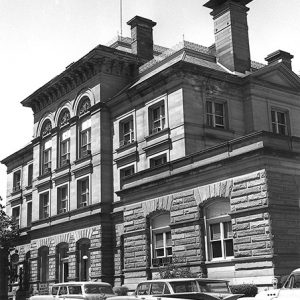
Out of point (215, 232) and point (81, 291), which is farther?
point (215, 232)

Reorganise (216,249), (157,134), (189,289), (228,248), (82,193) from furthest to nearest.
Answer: (82,193), (157,134), (216,249), (228,248), (189,289)

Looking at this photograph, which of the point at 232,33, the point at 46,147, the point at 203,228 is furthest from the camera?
the point at 46,147

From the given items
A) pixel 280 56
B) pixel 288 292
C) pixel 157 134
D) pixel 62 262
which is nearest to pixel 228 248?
pixel 288 292

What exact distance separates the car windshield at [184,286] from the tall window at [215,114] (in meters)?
19.1

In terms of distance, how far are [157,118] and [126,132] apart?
3.71 m

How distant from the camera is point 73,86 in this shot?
44.1 m

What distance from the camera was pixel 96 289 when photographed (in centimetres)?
2319

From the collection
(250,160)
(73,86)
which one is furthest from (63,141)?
(250,160)

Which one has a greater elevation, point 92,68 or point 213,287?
point 92,68

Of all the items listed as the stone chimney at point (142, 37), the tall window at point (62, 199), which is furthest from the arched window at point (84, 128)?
the stone chimney at point (142, 37)

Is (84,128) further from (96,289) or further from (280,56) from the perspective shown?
(96,289)

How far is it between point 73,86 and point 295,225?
25792 mm

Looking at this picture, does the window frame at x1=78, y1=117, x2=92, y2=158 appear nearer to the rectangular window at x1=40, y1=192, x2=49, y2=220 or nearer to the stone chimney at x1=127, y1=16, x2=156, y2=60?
the rectangular window at x1=40, y1=192, x2=49, y2=220

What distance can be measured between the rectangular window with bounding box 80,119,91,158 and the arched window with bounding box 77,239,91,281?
6888 millimetres
